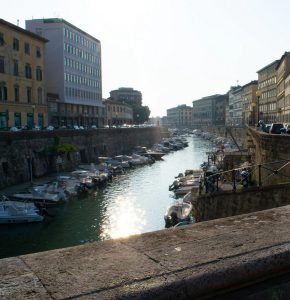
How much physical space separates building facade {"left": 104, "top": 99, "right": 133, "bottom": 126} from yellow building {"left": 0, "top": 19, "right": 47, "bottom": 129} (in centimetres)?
4769

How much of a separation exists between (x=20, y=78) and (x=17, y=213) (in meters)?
33.5

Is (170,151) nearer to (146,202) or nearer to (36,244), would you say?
(146,202)

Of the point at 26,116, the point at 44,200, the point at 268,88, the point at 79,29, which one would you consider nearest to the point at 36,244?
the point at 44,200

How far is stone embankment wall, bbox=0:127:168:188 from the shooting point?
4162cm

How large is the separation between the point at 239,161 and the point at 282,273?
38457 mm

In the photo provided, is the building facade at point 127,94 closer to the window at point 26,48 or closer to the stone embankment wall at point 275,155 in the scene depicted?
the window at point 26,48

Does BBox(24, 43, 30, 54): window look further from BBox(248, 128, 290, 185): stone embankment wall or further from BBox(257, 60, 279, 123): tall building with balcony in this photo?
BBox(257, 60, 279, 123): tall building with balcony

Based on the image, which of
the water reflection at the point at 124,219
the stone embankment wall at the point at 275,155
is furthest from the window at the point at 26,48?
the stone embankment wall at the point at 275,155

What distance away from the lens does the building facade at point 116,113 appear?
114000 millimetres

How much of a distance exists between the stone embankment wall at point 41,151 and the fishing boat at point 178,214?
18923 millimetres

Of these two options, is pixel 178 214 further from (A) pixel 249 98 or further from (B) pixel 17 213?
(A) pixel 249 98

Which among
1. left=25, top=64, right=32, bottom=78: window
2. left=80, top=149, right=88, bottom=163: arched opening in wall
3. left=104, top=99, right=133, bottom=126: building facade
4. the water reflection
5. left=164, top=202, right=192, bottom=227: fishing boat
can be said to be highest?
left=25, top=64, right=32, bottom=78: window

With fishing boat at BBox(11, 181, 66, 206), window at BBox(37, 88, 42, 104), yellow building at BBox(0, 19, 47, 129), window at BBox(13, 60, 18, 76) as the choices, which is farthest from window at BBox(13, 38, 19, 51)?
fishing boat at BBox(11, 181, 66, 206)

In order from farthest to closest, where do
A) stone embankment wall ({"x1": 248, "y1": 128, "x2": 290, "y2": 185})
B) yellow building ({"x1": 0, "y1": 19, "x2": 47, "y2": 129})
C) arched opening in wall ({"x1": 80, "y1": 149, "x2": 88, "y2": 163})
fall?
arched opening in wall ({"x1": 80, "y1": 149, "x2": 88, "y2": 163})
yellow building ({"x1": 0, "y1": 19, "x2": 47, "y2": 129})
stone embankment wall ({"x1": 248, "y1": 128, "x2": 290, "y2": 185})
